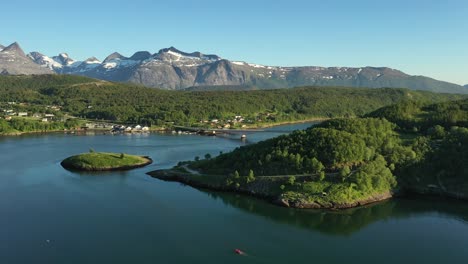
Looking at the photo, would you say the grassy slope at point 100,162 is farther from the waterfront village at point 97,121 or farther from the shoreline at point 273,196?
the waterfront village at point 97,121

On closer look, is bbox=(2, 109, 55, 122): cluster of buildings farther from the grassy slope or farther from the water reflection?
the water reflection

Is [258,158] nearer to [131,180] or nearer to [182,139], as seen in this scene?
[131,180]

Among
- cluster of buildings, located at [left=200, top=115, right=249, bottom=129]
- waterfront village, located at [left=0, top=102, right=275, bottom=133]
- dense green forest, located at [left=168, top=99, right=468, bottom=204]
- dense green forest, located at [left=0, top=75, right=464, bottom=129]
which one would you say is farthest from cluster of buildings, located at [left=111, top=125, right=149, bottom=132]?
dense green forest, located at [left=168, top=99, right=468, bottom=204]

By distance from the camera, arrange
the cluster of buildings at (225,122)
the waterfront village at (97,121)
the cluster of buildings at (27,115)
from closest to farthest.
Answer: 1. the waterfront village at (97,121)
2. the cluster of buildings at (27,115)
3. the cluster of buildings at (225,122)

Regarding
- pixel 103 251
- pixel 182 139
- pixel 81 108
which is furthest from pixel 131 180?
pixel 81 108

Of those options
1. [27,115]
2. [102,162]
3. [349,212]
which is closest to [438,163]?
[349,212]

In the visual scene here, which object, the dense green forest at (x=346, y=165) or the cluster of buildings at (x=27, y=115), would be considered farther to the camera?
the cluster of buildings at (x=27, y=115)

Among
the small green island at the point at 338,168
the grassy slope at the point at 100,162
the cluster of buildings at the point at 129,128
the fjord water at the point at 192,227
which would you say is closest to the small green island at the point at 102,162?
the grassy slope at the point at 100,162
